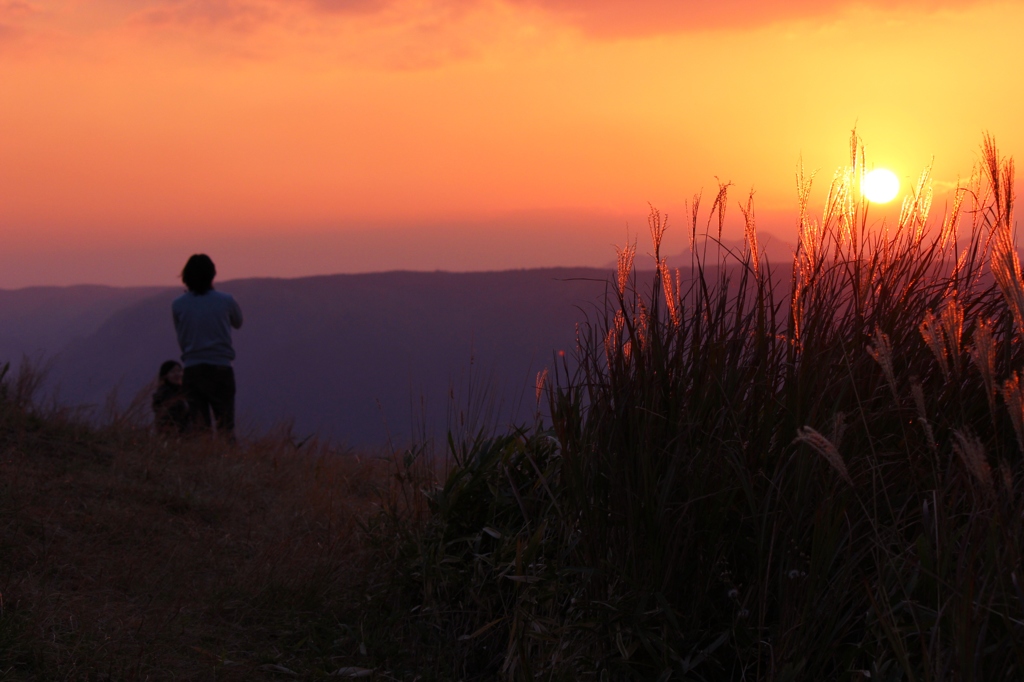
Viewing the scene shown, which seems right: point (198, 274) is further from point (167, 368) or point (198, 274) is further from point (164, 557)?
point (164, 557)

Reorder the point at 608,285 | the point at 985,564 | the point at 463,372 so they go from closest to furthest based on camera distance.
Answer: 1. the point at 985,564
2. the point at 608,285
3. the point at 463,372

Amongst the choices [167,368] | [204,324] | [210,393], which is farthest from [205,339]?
[167,368]

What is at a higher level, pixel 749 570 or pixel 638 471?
pixel 638 471

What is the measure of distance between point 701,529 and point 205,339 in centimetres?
573

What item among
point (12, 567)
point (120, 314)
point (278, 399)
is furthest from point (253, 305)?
point (12, 567)

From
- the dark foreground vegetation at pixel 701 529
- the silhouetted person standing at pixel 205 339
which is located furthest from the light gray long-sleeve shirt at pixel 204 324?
the dark foreground vegetation at pixel 701 529

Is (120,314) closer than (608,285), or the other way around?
(608,285)

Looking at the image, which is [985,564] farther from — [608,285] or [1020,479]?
[608,285]

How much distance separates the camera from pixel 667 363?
2.89m

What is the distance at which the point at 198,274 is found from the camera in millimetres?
7355

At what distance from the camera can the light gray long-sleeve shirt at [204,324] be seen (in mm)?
7320

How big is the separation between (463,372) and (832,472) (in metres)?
2.04

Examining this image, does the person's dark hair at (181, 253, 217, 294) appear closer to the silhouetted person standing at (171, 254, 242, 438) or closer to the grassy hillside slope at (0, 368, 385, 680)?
the silhouetted person standing at (171, 254, 242, 438)

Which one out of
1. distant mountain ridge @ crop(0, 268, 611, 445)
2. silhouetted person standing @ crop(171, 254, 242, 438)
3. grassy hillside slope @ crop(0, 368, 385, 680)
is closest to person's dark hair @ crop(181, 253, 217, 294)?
silhouetted person standing @ crop(171, 254, 242, 438)
